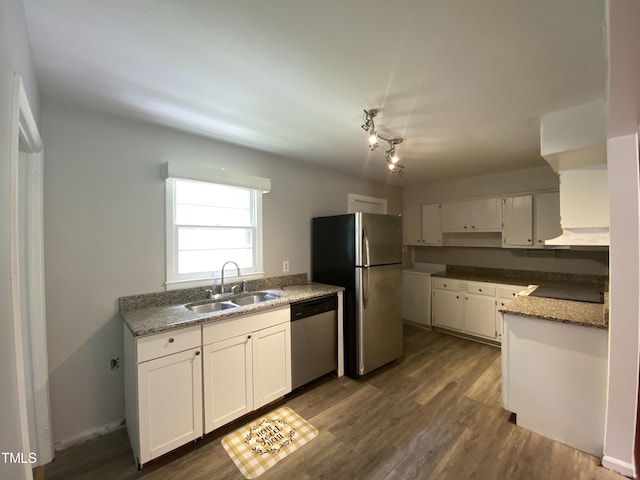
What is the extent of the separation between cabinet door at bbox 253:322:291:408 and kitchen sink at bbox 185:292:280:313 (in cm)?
34

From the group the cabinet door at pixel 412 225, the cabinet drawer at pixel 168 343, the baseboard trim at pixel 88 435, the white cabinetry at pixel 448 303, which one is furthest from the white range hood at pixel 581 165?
the baseboard trim at pixel 88 435

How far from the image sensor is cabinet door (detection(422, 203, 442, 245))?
436 cm

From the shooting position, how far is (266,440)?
1.93 metres

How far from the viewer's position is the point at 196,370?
1874mm

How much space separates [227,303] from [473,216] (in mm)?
3563

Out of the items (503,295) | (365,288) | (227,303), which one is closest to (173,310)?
(227,303)

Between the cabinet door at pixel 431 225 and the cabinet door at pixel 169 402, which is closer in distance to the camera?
the cabinet door at pixel 169 402

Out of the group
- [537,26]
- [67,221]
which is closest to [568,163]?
[537,26]

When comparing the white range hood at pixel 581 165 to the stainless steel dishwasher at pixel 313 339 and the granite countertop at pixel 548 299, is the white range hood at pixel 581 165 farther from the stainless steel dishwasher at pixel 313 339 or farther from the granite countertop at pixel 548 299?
the stainless steel dishwasher at pixel 313 339

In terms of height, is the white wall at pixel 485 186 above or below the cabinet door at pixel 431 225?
above

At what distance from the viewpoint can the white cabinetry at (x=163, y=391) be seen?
1671mm

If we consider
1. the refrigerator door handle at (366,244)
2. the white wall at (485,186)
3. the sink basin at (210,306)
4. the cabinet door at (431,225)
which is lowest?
the sink basin at (210,306)

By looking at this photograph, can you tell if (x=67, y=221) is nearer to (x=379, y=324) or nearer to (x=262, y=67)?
(x=262, y=67)

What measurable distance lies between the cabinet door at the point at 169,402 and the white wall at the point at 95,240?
59 centimetres
